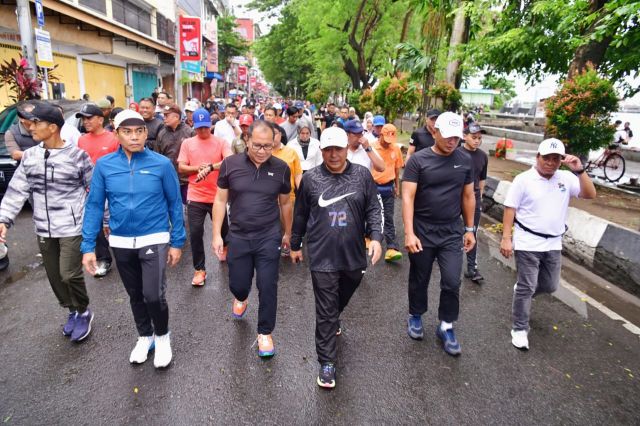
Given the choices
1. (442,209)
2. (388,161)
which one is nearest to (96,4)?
(388,161)

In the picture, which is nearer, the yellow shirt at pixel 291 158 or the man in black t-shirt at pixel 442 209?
the man in black t-shirt at pixel 442 209

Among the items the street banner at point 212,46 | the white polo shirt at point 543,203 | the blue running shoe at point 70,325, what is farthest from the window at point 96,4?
the street banner at point 212,46

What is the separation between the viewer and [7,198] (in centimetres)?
345

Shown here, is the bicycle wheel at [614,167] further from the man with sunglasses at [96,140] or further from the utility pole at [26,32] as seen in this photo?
the utility pole at [26,32]

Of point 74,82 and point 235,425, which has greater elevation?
point 74,82

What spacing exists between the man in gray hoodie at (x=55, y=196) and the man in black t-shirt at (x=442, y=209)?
273 cm

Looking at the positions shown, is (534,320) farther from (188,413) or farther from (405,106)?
(405,106)

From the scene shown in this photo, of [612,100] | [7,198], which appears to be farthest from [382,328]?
[612,100]

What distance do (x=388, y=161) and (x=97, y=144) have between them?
11.9 feet

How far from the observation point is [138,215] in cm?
321

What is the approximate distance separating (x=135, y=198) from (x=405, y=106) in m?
13.8

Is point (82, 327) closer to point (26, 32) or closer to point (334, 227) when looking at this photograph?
point (334, 227)

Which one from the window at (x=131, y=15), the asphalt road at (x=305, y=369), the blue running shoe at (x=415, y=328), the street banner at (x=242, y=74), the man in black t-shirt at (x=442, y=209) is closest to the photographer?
the asphalt road at (x=305, y=369)

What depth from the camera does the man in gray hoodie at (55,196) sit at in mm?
3451
